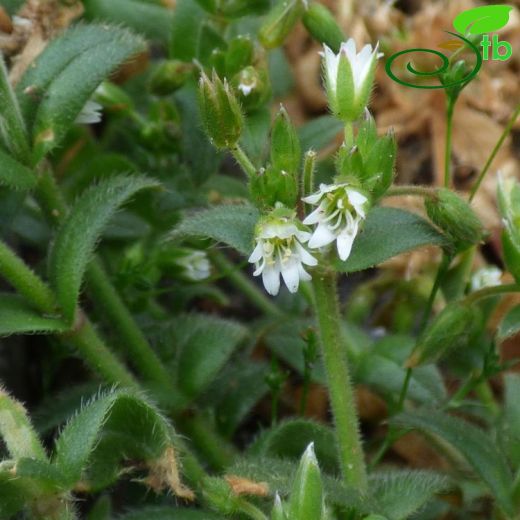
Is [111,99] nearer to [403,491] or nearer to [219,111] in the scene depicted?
[219,111]

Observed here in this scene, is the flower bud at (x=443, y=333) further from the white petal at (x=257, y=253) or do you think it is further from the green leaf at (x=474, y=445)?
the white petal at (x=257, y=253)

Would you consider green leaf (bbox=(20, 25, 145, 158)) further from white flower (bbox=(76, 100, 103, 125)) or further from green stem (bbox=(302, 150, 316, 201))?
green stem (bbox=(302, 150, 316, 201))

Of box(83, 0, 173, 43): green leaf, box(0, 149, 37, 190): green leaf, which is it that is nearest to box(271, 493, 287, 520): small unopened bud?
box(0, 149, 37, 190): green leaf

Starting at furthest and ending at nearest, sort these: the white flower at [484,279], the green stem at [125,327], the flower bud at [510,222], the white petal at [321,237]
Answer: the white flower at [484,279]
the green stem at [125,327]
the flower bud at [510,222]
the white petal at [321,237]

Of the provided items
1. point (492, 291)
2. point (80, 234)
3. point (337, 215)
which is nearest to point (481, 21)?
point (492, 291)

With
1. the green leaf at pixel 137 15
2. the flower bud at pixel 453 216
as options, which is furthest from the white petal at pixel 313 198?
the green leaf at pixel 137 15
